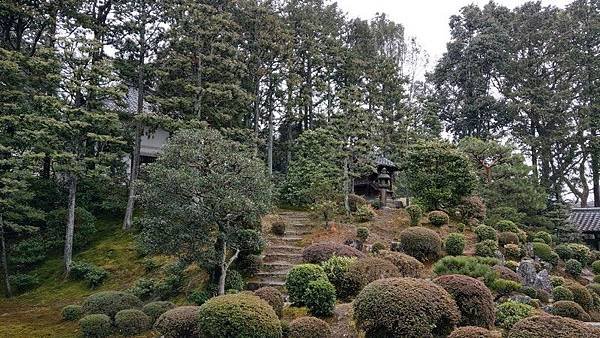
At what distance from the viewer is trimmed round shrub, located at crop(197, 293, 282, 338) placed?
8.19 metres

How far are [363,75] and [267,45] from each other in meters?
7.96

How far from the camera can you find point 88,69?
16484 mm

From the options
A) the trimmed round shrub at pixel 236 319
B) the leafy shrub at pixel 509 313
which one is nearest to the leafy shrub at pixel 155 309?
the trimmed round shrub at pixel 236 319

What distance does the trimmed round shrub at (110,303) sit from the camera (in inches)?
467

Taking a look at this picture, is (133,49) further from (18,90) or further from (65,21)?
(18,90)

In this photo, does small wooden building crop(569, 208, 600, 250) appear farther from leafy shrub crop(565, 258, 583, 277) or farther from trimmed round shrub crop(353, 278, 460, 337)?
trimmed round shrub crop(353, 278, 460, 337)

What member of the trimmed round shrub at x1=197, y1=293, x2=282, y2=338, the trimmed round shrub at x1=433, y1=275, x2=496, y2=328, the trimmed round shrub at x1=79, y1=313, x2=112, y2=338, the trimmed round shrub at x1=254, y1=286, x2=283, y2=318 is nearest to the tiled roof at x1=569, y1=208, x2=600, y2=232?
the trimmed round shrub at x1=433, y1=275, x2=496, y2=328

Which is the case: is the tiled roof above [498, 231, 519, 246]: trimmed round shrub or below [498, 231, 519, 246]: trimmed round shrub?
above

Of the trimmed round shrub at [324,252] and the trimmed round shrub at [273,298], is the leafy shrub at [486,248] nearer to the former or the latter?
the trimmed round shrub at [324,252]

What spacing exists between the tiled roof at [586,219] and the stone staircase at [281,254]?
47.9 ft

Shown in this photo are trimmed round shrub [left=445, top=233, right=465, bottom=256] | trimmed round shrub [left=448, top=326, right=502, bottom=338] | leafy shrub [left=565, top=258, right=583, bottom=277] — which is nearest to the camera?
trimmed round shrub [left=448, top=326, right=502, bottom=338]

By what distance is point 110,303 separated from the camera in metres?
12.1

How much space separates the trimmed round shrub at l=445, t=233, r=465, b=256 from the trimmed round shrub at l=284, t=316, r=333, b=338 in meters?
7.92

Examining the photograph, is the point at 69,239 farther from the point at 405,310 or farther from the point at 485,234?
the point at 485,234
